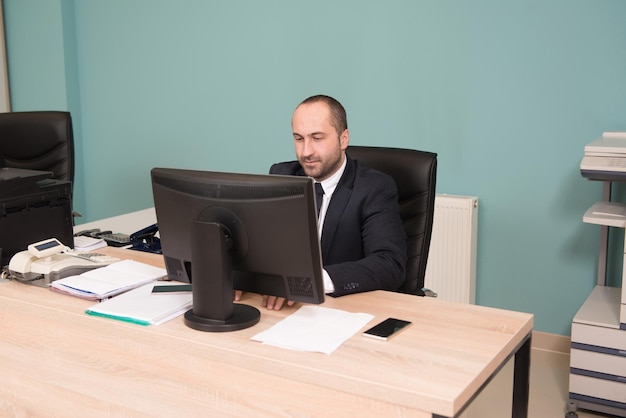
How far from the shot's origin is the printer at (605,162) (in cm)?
266

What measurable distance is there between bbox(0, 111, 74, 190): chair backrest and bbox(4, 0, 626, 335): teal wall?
0.96 metres

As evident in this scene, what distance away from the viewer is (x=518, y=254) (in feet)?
11.1

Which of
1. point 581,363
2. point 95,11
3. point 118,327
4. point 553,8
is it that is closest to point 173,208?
point 118,327

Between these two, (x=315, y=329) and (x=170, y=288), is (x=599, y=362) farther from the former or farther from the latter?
(x=170, y=288)

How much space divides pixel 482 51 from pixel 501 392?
151 cm

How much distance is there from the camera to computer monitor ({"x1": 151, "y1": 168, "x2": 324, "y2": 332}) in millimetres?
1671

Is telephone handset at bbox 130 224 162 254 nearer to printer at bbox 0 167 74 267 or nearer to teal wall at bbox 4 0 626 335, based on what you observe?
printer at bbox 0 167 74 267

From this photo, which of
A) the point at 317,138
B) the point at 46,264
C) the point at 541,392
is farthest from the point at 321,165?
the point at 541,392

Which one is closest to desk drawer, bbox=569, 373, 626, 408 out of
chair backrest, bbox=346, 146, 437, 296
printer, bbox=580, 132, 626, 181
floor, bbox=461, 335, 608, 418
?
floor, bbox=461, 335, 608, 418

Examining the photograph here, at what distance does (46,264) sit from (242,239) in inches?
29.6

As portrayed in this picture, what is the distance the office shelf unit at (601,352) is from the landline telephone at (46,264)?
1.82 m

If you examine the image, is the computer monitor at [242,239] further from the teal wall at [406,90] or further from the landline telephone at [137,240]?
the teal wall at [406,90]

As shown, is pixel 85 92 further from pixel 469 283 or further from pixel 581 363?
pixel 581 363

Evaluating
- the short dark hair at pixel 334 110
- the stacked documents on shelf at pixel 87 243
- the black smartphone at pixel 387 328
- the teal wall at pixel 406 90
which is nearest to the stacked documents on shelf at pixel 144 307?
the black smartphone at pixel 387 328
